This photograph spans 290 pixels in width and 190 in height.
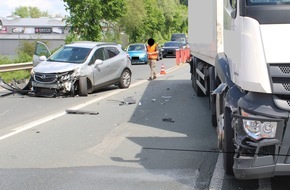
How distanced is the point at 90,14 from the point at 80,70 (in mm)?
19061

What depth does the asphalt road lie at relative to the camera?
223 inches

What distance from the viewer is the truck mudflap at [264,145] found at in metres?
4.26

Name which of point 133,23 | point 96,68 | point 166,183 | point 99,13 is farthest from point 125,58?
point 133,23

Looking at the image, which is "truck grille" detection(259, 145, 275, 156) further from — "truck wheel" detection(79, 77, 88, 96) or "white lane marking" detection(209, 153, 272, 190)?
"truck wheel" detection(79, 77, 88, 96)

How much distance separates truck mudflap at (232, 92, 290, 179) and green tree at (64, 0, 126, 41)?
28311 mm

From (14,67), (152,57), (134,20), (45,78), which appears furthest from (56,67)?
(134,20)

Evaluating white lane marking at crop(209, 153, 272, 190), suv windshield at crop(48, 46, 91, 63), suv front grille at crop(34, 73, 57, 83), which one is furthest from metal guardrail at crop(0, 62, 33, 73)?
white lane marking at crop(209, 153, 272, 190)

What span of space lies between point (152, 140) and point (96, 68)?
717 cm

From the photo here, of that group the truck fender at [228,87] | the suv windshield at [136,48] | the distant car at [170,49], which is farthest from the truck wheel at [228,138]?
the distant car at [170,49]

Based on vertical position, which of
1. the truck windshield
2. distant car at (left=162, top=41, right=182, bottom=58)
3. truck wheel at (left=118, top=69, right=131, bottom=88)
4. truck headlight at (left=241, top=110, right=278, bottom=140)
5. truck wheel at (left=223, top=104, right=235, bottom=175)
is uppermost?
the truck windshield

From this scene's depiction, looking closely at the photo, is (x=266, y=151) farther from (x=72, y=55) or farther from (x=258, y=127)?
(x=72, y=55)

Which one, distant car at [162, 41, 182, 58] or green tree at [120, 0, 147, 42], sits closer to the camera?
distant car at [162, 41, 182, 58]

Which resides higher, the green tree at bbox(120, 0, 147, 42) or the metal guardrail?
the green tree at bbox(120, 0, 147, 42)

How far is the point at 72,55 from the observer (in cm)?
1501
